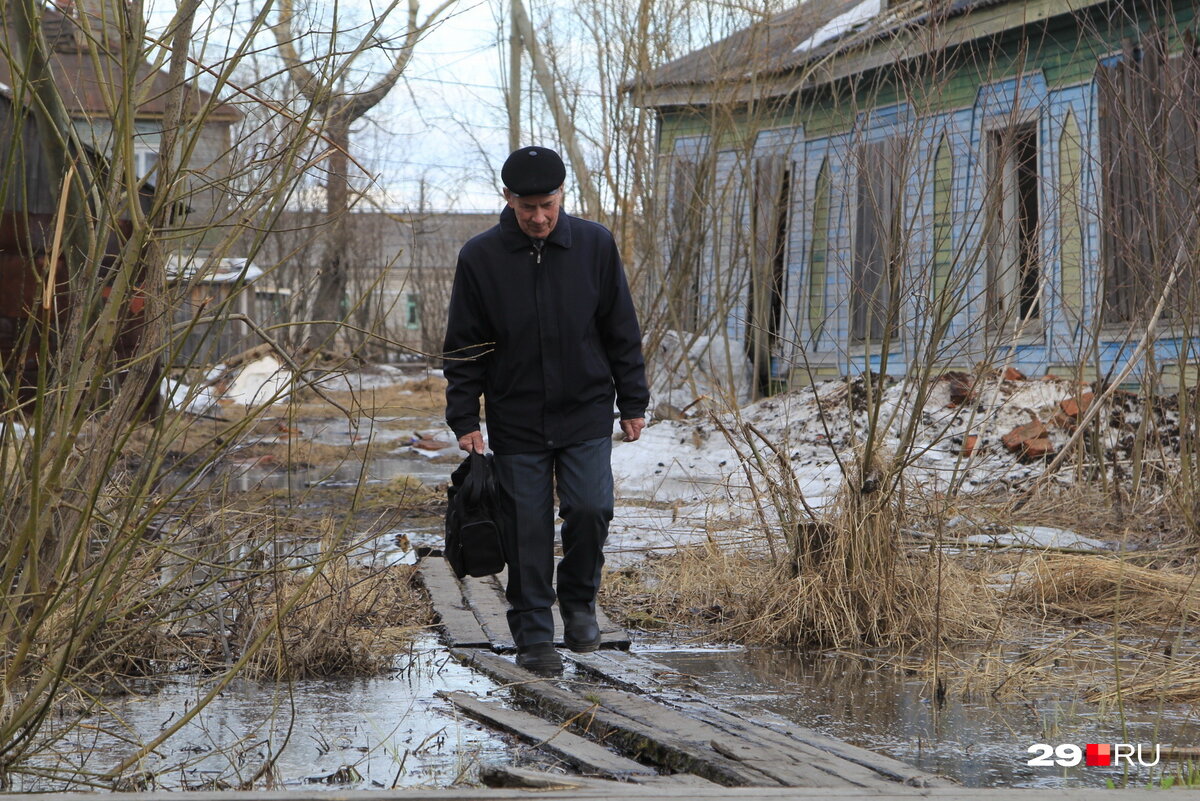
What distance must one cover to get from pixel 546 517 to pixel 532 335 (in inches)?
30.4

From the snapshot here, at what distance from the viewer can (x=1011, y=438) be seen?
414 inches

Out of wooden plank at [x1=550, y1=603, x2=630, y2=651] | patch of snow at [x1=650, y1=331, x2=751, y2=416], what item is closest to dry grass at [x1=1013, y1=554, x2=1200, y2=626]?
wooden plank at [x1=550, y1=603, x2=630, y2=651]

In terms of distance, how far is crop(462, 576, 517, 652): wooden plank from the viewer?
5.82 m

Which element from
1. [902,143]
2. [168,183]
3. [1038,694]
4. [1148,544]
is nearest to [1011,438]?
[1148,544]

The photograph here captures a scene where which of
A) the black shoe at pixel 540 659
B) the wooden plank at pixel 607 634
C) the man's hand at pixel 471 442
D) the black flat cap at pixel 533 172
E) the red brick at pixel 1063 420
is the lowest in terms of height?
the wooden plank at pixel 607 634

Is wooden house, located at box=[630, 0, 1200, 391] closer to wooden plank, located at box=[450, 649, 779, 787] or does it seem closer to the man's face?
the man's face

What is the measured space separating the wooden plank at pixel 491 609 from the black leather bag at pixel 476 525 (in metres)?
0.25

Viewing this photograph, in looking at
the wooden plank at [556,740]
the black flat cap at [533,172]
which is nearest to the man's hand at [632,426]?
the black flat cap at [533,172]

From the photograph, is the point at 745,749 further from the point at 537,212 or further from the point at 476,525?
the point at 537,212

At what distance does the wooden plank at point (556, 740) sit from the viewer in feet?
12.3

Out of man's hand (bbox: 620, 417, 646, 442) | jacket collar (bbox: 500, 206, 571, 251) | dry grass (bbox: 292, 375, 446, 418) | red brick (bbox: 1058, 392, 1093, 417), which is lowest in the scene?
dry grass (bbox: 292, 375, 446, 418)

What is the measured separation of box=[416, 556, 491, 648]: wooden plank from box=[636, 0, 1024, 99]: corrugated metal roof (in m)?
7.17

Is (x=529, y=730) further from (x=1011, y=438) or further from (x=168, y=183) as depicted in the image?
(x=1011, y=438)

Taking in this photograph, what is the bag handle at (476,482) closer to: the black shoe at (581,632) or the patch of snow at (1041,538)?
the black shoe at (581,632)
